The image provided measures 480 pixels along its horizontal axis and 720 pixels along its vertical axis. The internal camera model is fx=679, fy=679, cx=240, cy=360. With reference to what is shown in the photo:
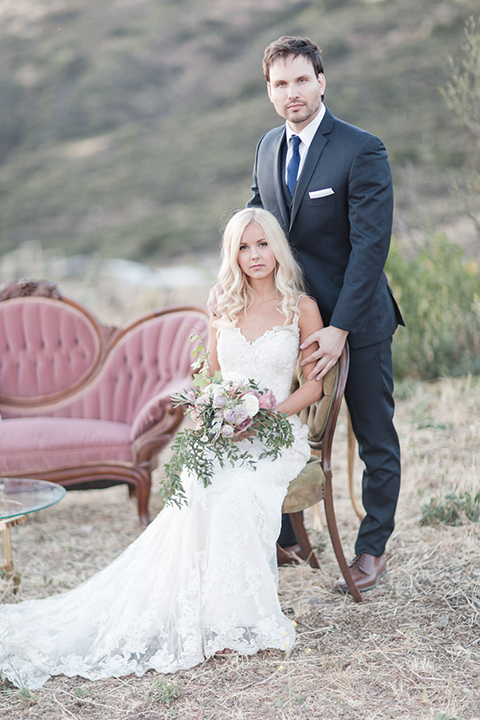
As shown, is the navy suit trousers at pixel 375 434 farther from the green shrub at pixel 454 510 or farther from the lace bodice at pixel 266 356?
the green shrub at pixel 454 510

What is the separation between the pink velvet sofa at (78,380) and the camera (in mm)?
4113

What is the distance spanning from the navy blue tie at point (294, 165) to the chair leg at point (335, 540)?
4.15 feet

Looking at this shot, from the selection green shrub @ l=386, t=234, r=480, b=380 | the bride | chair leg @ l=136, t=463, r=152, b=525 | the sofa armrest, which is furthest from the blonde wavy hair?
green shrub @ l=386, t=234, r=480, b=380

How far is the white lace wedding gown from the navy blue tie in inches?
47.8

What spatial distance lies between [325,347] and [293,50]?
3.94 feet

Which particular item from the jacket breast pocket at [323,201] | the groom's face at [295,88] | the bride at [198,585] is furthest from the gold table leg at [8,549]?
the groom's face at [295,88]

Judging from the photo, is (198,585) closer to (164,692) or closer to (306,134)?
(164,692)

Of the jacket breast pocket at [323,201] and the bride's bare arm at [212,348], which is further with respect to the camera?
the bride's bare arm at [212,348]

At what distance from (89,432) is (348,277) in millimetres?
2127

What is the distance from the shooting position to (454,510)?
3668 mm

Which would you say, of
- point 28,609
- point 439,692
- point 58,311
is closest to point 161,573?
point 28,609

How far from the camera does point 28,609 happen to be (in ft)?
9.45

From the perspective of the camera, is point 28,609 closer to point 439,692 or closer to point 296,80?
point 439,692

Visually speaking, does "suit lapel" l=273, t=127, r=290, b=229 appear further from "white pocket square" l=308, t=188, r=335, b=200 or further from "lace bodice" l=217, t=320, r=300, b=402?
"lace bodice" l=217, t=320, r=300, b=402
